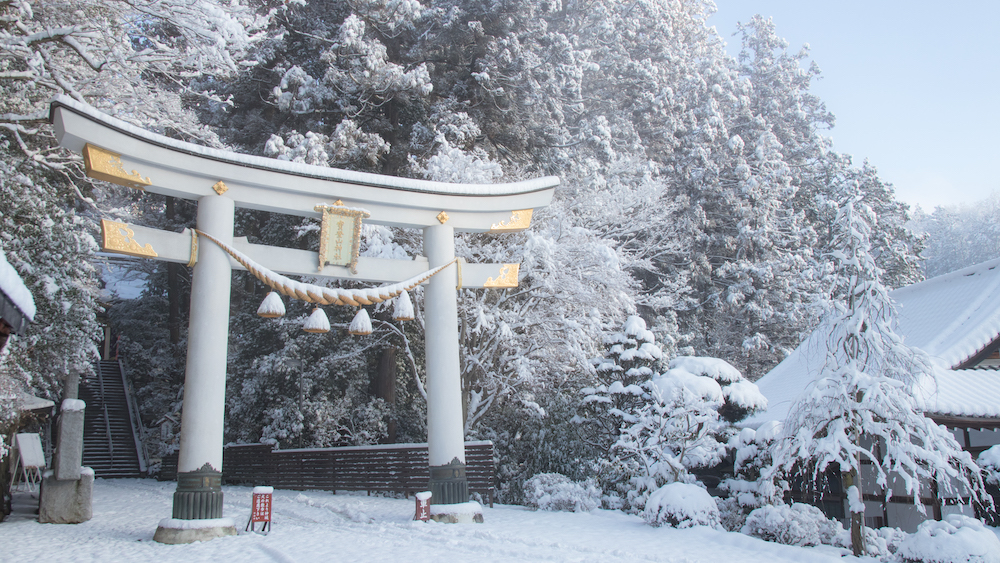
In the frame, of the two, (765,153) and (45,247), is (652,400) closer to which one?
(45,247)

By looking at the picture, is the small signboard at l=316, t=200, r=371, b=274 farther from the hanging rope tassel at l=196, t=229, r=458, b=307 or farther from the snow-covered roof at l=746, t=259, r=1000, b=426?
the snow-covered roof at l=746, t=259, r=1000, b=426

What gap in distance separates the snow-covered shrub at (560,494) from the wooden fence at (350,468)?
0.83 m

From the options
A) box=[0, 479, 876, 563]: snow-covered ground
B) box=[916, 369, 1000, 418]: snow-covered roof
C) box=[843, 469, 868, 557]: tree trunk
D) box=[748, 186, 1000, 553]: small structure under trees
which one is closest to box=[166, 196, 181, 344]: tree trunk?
box=[0, 479, 876, 563]: snow-covered ground

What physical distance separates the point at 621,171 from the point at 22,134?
1437 centimetres

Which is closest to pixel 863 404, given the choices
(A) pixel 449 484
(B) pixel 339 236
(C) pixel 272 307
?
(A) pixel 449 484

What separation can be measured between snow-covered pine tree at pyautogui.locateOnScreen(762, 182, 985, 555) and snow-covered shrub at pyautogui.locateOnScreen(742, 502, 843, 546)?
0.63 metres

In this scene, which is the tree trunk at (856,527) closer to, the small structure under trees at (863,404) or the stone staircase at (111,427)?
the small structure under trees at (863,404)

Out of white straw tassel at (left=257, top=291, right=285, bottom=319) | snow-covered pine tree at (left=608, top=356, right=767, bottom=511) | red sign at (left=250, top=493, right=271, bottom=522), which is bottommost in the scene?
red sign at (left=250, top=493, right=271, bottom=522)

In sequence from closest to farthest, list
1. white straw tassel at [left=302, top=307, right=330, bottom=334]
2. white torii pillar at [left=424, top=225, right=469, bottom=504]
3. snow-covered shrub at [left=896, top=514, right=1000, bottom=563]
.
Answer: snow-covered shrub at [left=896, top=514, right=1000, bottom=563] < white straw tassel at [left=302, top=307, right=330, bottom=334] < white torii pillar at [left=424, top=225, right=469, bottom=504]

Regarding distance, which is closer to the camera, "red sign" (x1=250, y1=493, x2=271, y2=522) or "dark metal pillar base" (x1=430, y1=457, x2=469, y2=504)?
"red sign" (x1=250, y1=493, x2=271, y2=522)

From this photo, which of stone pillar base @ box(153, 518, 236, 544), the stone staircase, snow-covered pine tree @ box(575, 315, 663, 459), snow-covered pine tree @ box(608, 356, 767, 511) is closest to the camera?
stone pillar base @ box(153, 518, 236, 544)

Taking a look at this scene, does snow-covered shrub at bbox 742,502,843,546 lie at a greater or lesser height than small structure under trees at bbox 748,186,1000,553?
lesser

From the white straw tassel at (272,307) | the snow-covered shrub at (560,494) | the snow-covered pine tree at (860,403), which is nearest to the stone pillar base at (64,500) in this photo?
the white straw tassel at (272,307)

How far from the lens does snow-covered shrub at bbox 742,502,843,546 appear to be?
26.4 ft
